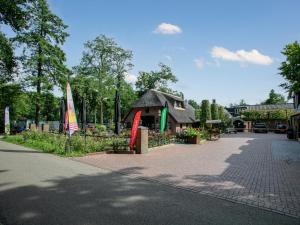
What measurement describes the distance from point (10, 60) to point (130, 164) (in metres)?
8.19

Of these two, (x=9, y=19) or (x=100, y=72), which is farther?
(x=100, y=72)

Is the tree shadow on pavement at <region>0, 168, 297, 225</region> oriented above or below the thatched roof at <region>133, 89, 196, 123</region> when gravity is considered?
below

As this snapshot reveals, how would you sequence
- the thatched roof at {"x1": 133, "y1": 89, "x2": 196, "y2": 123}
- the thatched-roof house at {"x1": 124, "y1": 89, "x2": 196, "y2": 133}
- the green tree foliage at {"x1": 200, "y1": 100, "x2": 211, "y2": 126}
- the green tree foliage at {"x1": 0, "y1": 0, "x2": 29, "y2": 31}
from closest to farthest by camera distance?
the green tree foliage at {"x1": 0, "y1": 0, "x2": 29, "y2": 31} → the thatched-roof house at {"x1": 124, "y1": 89, "x2": 196, "y2": 133} → the thatched roof at {"x1": 133, "y1": 89, "x2": 196, "y2": 123} → the green tree foliage at {"x1": 200, "y1": 100, "x2": 211, "y2": 126}

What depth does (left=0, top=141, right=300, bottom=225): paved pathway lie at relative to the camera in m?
5.25

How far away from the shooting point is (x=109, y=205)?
6.14 meters

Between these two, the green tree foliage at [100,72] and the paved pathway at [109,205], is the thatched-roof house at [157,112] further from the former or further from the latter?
the paved pathway at [109,205]

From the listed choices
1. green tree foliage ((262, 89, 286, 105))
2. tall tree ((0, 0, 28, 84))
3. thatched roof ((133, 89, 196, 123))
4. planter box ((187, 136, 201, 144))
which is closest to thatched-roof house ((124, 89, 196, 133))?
thatched roof ((133, 89, 196, 123))

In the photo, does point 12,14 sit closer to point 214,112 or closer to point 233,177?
point 233,177

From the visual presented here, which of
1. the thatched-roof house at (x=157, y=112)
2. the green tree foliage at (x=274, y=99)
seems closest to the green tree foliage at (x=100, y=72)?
the thatched-roof house at (x=157, y=112)

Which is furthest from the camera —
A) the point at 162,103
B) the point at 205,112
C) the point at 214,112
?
the point at 214,112

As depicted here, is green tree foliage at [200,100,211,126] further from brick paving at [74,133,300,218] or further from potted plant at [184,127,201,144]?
brick paving at [74,133,300,218]

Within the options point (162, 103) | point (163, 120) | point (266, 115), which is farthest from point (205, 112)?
point (266, 115)

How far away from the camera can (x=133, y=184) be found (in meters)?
8.41

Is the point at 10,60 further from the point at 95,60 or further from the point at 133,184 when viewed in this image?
the point at 95,60
